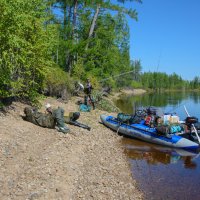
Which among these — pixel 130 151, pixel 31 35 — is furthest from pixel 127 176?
pixel 31 35

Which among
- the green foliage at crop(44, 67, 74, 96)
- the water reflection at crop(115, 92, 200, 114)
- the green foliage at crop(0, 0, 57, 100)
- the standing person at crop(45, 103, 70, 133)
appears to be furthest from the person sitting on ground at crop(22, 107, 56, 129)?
the water reflection at crop(115, 92, 200, 114)

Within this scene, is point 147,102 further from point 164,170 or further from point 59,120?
point 164,170

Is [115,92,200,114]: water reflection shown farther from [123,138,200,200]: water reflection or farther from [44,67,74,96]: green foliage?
[123,138,200,200]: water reflection

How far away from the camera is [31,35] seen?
17.8m

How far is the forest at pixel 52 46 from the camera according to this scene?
13.8 m

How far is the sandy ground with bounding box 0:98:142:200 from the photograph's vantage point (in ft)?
29.0

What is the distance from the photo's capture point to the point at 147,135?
18.2m

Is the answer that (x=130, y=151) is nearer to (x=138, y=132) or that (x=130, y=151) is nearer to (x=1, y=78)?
(x=138, y=132)

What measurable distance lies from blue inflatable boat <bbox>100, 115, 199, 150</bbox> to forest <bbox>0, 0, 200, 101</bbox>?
15.9 ft

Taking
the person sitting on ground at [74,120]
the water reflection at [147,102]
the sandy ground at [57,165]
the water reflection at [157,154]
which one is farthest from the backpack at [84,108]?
the water reflection at [147,102]

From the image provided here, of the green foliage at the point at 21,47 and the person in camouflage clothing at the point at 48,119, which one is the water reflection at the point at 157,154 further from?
the green foliage at the point at 21,47

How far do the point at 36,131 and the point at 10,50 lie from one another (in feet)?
11.7

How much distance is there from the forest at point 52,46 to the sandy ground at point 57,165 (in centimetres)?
247

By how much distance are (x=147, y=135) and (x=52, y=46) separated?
775cm
